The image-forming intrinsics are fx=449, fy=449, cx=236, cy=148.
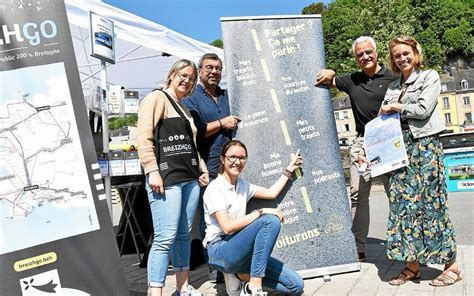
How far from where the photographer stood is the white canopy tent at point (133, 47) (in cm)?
542

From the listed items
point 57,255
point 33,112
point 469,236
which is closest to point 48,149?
point 33,112

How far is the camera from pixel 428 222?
3.43 metres

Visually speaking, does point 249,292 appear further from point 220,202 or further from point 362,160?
point 362,160

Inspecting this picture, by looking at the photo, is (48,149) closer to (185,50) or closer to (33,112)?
(33,112)

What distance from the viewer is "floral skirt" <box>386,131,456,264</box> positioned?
3418 mm

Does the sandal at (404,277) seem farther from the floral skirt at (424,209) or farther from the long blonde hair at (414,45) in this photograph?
the long blonde hair at (414,45)

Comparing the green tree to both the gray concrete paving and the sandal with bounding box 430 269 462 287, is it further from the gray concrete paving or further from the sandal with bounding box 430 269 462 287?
the sandal with bounding box 430 269 462 287

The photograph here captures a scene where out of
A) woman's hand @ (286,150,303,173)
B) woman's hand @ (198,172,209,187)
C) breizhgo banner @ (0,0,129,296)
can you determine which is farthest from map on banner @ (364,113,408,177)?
breizhgo banner @ (0,0,129,296)

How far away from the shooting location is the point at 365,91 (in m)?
4.04

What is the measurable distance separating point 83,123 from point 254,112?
1.48 meters

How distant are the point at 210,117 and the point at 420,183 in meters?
1.77

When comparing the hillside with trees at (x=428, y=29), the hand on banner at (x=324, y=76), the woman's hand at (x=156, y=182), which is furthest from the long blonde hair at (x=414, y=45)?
the hillside with trees at (x=428, y=29)

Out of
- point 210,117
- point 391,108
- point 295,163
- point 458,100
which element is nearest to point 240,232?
point 295,163

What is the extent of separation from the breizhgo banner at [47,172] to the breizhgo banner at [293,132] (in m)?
1.36
